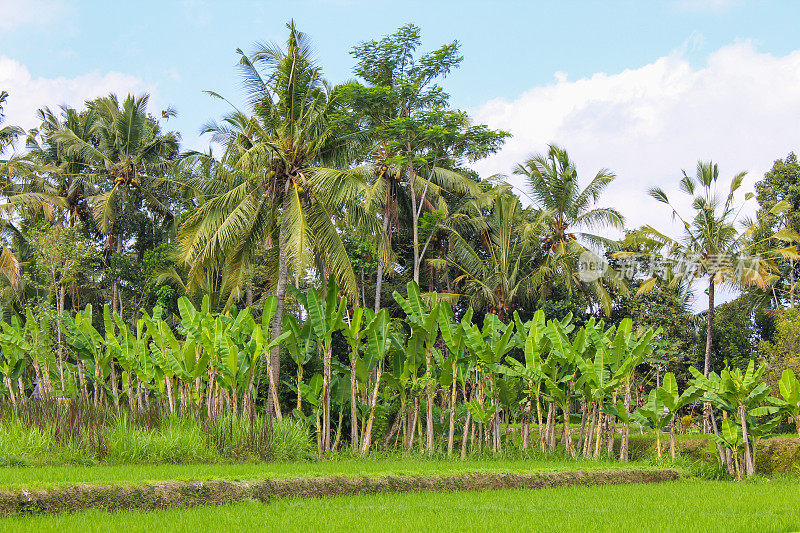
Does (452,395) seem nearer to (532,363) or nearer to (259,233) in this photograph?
(532,363)

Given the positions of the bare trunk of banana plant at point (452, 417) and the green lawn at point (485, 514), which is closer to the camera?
the green lawn at point (485, 514)

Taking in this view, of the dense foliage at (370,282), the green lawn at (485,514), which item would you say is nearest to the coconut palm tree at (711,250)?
the dense foliage at (370,282)

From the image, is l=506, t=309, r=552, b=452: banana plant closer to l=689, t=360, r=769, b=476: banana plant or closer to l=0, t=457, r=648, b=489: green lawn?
l=0, t=457, r=648, b=489: green lawn

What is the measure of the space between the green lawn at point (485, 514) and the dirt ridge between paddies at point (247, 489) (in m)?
0.20

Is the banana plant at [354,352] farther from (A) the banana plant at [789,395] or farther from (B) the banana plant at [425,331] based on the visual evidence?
A: (A) the banana plant at [789,395]

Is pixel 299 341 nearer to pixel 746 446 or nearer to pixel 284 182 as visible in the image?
pixel 284 182

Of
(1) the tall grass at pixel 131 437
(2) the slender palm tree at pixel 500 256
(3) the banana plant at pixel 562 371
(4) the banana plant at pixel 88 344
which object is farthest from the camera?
(2) the slender palm tree at pixel 500 256

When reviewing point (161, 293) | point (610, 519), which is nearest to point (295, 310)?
point (161, 293)

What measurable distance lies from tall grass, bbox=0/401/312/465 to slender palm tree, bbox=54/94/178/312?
13.0 m

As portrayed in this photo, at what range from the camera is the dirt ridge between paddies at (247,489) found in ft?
22.2

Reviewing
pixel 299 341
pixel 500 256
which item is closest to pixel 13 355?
pixel 299 341

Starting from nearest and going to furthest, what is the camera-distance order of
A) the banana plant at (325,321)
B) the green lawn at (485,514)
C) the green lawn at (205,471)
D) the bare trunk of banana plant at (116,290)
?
1. the green lawn at (485,514)
2. the green lawn at (205,471)
3. the banana plant at (325,321)
4. the bare trunk of banana plant at (116,290)

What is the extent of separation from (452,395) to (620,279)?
11900mm

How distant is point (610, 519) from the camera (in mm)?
7254
